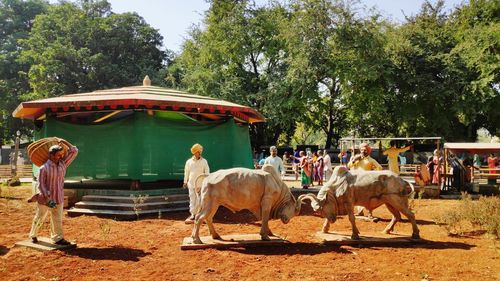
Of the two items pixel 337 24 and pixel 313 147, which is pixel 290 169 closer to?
pixel 313 147

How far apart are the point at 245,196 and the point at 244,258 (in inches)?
43.7

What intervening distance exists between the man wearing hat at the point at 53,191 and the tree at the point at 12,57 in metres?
36.3

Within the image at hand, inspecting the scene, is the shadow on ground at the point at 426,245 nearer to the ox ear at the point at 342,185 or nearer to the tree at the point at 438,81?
the ox ear at the point at 342,185

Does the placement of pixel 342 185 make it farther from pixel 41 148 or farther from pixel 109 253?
pixel 41 148

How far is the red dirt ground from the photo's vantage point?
5.51 m

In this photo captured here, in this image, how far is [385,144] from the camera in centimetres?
3628

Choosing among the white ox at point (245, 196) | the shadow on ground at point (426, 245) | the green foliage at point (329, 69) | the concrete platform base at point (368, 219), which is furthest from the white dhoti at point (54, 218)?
the green foliage at point (329, 69)

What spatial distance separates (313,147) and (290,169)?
13.5 feet

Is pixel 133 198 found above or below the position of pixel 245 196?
below

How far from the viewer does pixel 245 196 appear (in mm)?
6922

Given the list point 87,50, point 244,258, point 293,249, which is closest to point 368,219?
point 293,249

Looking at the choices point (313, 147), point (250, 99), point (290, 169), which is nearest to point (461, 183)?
point (290, 169)

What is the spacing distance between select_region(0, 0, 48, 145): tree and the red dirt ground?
3453cm

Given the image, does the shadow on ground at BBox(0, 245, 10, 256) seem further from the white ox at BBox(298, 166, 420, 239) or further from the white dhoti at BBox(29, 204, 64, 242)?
the white ox at BBox(298, 166, 420, 239)
